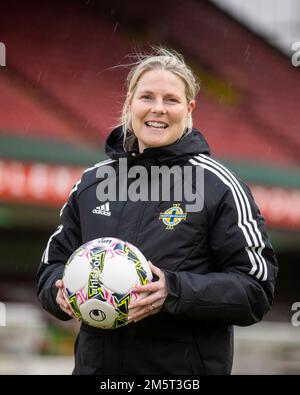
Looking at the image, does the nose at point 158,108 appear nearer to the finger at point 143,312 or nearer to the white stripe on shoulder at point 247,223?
the white stripe on shoulder at point 247,223

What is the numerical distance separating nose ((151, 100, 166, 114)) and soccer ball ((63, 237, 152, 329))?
21.3 inches

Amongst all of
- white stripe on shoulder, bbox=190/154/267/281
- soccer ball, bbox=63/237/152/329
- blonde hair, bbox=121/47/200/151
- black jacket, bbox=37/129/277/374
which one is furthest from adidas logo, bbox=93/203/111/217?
white stripe on shoulder, bbox=190/154/267/281

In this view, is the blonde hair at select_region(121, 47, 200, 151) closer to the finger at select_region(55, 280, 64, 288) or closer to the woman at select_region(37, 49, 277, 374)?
the woman at select_region(37, 49, 277, 374)

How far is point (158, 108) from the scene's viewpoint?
342 centimetres

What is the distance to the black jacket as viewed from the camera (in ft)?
10.6

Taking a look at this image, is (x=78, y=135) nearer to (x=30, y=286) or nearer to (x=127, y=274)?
(x=30, y=286)

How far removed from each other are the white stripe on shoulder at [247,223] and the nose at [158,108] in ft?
0.91

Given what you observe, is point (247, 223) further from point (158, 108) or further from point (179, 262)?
point (158, 108)

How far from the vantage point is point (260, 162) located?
12852 millimetres

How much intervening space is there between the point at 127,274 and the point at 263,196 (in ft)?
30.2

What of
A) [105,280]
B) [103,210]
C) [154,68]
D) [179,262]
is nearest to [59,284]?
[105,280]

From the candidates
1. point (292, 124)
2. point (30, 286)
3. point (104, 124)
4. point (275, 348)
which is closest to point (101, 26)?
point (104, 124)

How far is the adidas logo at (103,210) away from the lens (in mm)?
3437

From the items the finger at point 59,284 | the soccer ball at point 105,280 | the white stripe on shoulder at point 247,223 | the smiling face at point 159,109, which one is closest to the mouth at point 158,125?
the smiling face at point 159,109
